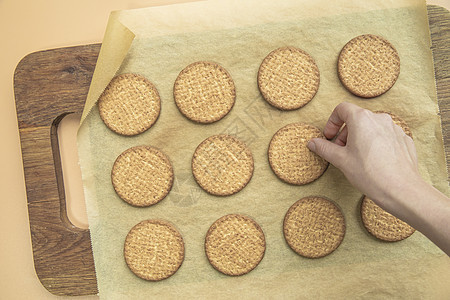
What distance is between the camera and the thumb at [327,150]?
1147mm

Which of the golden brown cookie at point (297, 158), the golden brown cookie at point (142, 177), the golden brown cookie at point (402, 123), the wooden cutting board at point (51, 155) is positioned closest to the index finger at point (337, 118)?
the golden brown cookie at point (297, 158)

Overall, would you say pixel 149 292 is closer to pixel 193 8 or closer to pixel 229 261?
pixel 229 261

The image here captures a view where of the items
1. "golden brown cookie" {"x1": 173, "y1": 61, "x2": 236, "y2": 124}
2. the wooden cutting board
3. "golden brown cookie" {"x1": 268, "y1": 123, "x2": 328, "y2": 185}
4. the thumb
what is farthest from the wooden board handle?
the thumb

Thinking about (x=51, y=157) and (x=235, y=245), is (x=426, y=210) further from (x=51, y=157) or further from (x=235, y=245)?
(x=51, y=157)

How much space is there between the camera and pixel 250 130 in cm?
131

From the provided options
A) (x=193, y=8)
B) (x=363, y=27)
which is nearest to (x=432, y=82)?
(x=363, y=27)

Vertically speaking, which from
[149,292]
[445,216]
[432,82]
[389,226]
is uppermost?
[432,82]

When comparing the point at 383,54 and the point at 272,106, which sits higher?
the point at 383,54

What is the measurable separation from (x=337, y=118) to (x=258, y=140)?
0.28 metres

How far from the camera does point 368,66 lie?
1.28 meters

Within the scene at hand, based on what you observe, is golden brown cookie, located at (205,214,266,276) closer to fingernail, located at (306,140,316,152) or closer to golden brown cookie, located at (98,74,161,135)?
fingernail, located at (306,140,316,152)

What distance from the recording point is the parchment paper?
50.3 inches

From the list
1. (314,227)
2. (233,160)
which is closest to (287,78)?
(233,160)

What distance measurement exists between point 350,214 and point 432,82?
53 centimetres
